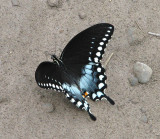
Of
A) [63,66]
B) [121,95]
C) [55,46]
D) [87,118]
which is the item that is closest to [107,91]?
[121,95]

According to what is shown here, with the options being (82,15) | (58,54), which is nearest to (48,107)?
(58,54)

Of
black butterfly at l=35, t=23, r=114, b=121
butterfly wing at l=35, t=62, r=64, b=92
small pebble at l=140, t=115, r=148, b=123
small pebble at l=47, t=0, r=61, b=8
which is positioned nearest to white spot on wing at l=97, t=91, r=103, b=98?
black butterfly at l=35, t=23, r=114, b=121

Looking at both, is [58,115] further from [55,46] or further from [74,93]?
[55,46]

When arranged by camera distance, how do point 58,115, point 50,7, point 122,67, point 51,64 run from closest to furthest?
1. point 51,64
2. point 58,115
3. point 122,67
4. point 50,7

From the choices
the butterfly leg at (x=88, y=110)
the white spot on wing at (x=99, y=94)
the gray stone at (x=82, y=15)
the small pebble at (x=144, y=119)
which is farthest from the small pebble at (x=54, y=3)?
the small pebble at (x=144, y=119)

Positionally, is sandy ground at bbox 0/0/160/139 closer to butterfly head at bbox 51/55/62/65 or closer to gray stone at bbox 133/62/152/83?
gray stone at bbox 133/62/152/83

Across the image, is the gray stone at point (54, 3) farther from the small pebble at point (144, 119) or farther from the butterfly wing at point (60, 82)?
the small pebble at point (144, 119)
